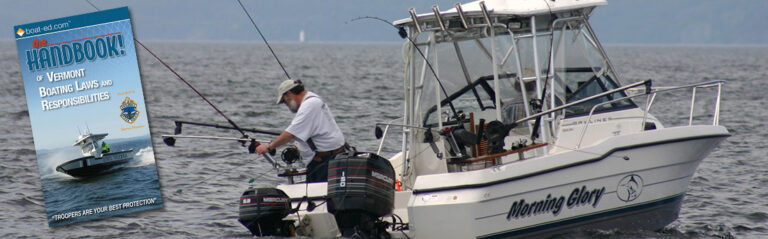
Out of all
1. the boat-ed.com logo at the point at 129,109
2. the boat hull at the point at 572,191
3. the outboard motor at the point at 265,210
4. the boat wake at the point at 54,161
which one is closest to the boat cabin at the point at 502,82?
the boat hull at the point at 572,191

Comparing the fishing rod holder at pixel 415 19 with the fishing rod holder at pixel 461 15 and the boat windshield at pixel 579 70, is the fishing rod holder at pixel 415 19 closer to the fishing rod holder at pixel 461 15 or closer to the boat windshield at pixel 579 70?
the fishing rod holder at pixel 461 15

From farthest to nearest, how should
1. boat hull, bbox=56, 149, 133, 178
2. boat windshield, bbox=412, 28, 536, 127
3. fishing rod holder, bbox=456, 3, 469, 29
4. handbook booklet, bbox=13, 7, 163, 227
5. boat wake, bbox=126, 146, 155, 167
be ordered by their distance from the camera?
boat windshield, bbox=412, 28, 536, 127 < fishing rod holder, bbox=456, 3, 469, 29 < boat hull, bbox=56, 149, 133, 178 < boat wake, bbox=126, 146, 155, 167 < handbook booklet, bbox=13, 7, 163, 227

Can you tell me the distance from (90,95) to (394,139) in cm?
1044

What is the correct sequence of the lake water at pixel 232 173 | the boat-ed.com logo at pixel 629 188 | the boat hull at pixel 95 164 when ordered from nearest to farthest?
the boat hull at pixel 95 164 < the boat-ed.com logo at pixel 629 188 < the lake water at pixel 232 173

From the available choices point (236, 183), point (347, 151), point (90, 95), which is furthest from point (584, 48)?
point (236, 183)

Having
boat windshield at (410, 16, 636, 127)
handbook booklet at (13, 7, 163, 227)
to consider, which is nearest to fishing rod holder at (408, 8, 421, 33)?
boat windshield at (410, 16, 636, 127)

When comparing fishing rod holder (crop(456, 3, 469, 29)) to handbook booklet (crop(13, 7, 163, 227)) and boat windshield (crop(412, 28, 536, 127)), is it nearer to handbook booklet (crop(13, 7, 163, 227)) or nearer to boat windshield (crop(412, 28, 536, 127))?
boat windshield (crop(412, 28, 536, 127))

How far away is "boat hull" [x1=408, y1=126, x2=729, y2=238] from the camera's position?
8305 millimetres

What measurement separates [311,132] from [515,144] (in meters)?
1.95

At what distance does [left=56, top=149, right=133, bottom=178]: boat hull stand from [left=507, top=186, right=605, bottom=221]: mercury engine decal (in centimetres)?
327

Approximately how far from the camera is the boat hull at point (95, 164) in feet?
27.0

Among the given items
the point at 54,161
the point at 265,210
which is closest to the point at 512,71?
the point at 265,210

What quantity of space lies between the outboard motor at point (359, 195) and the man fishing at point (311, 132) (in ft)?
1.66

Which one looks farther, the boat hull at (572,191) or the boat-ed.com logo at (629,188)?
the boat-ed.com logo at (629,188)
